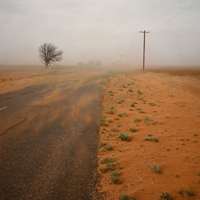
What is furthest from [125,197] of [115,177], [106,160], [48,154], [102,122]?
[102,122]

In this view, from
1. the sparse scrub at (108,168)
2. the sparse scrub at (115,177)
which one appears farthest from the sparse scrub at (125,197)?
the sparse scrub at (108,168)

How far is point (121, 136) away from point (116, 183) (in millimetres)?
2193

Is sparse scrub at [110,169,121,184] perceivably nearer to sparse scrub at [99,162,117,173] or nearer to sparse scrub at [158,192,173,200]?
sparse scrub at [99,162,117,173]

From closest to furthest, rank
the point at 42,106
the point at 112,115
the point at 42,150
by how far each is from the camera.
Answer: the point at 42,150, the point at 112,115, the point at 42,106

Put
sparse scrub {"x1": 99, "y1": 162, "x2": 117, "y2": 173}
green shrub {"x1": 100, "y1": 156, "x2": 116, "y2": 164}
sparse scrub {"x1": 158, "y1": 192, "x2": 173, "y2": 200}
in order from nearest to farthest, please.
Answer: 1. sparse scrub {"x1": 158, "y1": 192, "x2": 173, "y2": 200}
2. sparse scrub {"x1": 99, "y1": 162, "x2": 117, "y2": 173}
3. green shrub {"x1": 100, "y1": 156, "x2": 116, "y2": 164}

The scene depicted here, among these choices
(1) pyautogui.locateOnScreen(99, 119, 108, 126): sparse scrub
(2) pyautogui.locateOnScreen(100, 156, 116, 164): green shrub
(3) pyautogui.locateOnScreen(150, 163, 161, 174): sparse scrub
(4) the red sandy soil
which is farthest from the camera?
(1) pyautogui.locateOnScreen(99, 119, 108, 126): sparse scrub

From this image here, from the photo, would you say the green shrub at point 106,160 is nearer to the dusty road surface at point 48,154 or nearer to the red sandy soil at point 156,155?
the red sandy soil at point 156,155

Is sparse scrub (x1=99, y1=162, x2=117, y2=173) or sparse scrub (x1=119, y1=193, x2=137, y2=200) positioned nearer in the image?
sparse scrub (x1=119, y1=193, x2=137, y2=200)

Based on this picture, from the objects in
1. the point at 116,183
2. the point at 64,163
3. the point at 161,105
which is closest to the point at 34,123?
the point at 64,163

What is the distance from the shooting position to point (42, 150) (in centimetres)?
454

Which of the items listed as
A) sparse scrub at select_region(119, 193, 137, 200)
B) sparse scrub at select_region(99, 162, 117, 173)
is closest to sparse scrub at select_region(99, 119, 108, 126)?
sparse scrub at select_region(99, 162, 117, 173)

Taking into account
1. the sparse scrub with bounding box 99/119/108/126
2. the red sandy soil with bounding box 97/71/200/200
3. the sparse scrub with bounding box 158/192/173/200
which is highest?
the sparse scrub with bounding box 99/119/108/126

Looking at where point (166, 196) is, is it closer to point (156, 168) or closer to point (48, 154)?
point (156, 168)

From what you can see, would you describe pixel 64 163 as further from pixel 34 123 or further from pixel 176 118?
pixel 176 118
